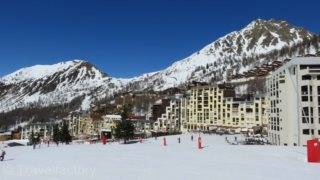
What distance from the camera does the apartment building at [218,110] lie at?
127 metres

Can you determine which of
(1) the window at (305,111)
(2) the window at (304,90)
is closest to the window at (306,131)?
(1) the window at (305,111)

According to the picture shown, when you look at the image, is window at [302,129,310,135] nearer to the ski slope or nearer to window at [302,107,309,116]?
window at [302,107,309,116]

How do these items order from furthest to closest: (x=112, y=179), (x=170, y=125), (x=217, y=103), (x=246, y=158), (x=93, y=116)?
1. (x=93, y=116)
2. (x=170, y=125)
3. (x=217, y=103)
4. (x=246, y=158)
5. (x=112, y=179)

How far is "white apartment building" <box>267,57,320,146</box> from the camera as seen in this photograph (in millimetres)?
70812

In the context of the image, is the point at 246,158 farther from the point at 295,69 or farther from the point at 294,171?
the point at 295,69

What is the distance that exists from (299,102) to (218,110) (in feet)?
203

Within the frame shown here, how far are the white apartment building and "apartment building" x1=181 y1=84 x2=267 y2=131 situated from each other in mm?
48698

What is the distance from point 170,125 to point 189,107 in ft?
33.9

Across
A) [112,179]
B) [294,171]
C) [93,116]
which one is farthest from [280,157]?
[93,116]

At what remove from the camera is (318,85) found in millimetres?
71188

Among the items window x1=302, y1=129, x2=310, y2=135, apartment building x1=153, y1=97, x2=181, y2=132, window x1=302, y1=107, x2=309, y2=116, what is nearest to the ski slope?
window x1=302, y1=129, x2=310, y2=135

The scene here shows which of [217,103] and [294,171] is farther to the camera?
[217,103]

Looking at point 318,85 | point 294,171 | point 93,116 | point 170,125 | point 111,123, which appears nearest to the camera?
point 294,171

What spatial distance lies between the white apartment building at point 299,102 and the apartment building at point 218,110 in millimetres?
48698
